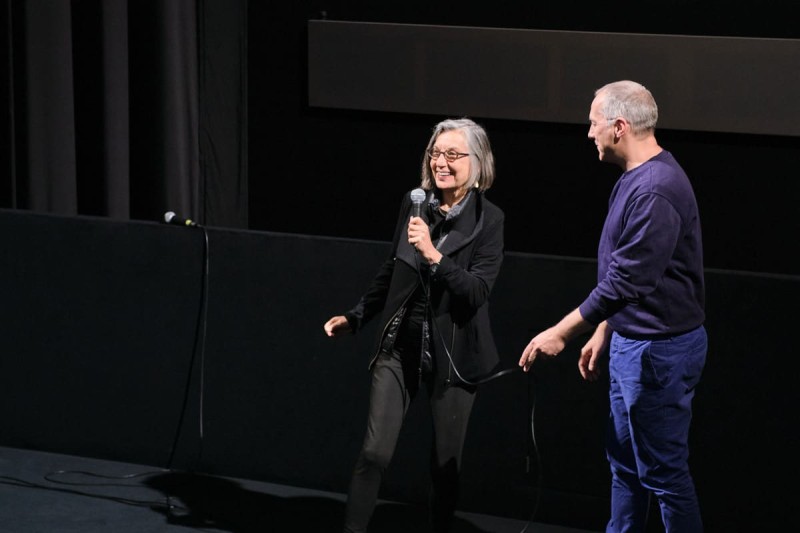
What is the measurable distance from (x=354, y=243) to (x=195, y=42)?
6.12 ft

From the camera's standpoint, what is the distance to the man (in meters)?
3.57

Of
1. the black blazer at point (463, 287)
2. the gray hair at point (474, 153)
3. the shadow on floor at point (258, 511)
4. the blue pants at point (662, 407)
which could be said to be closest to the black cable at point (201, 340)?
the shadow on floor at point (258, 511)

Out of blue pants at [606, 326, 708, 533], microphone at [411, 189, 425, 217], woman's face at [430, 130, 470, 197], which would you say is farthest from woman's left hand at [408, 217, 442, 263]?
blue pants at [606, 326, 708, 533]

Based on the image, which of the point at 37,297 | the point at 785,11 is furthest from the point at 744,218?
the point at 37,297

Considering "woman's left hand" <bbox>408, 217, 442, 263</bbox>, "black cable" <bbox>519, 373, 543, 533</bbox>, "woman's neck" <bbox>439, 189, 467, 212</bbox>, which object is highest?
"woman's neck" <bbox>439, 189, 467, 212</bbox>

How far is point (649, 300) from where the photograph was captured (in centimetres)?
365

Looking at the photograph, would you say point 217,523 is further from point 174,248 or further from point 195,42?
point 195,42

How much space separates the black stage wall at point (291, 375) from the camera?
176 inches

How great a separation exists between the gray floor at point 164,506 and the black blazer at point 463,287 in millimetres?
959

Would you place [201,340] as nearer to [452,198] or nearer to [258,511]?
[258,511]

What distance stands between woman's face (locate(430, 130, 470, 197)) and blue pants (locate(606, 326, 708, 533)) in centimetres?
69

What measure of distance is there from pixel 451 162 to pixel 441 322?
19.4 inches

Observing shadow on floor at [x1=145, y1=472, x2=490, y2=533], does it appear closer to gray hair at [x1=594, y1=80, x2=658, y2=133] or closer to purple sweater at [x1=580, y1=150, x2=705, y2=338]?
purple sweater at [x1=580, y1=150, x2=705, y2=338]

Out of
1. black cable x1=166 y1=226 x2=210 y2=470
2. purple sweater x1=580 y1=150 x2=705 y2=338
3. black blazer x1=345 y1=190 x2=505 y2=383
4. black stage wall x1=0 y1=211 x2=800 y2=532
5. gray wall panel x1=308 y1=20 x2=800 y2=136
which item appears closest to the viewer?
purple sweater x1=580 y1=150 x2=705 y2=338
